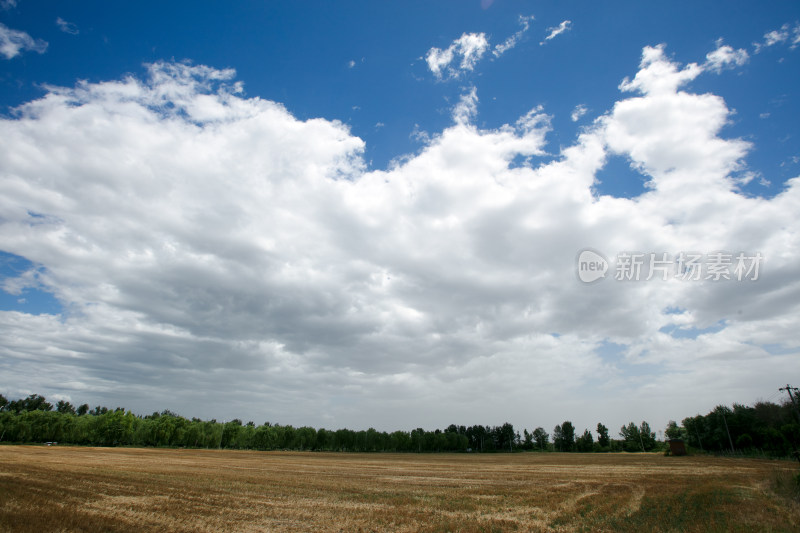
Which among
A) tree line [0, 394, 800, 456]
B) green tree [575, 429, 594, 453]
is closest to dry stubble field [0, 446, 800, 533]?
tree line [0, 394, 800, 456]

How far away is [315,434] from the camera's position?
18538 cm

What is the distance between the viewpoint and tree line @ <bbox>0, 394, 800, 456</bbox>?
359ft

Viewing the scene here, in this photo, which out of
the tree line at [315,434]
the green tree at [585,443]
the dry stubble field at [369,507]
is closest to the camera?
the dry stubble field at [369,507]

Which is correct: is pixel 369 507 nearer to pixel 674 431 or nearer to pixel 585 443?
pixel 585 443

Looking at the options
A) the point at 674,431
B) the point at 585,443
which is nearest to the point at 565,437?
the point at 585,443

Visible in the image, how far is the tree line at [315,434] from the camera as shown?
10956 cm

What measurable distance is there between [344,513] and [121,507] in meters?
11.6

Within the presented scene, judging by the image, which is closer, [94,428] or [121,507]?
[121,507]

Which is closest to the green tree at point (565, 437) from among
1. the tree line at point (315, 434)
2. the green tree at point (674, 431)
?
the tree line at point (315, 434)

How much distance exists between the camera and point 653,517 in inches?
752

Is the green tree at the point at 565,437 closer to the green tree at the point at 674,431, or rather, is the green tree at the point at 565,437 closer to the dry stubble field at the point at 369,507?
the green tree at the point at 674,431

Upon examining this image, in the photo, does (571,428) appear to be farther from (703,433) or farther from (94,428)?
(94,428)

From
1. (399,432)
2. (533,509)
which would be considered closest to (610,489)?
(533,509)

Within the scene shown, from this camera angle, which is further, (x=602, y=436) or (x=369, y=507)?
(x=602, y=436)
